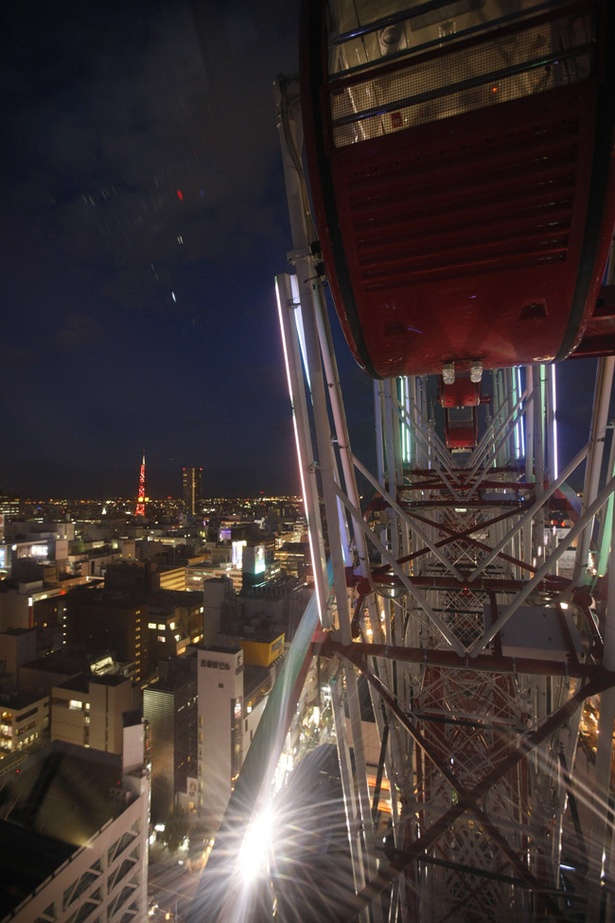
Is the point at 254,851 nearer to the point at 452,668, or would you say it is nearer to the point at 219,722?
the point at 452,668

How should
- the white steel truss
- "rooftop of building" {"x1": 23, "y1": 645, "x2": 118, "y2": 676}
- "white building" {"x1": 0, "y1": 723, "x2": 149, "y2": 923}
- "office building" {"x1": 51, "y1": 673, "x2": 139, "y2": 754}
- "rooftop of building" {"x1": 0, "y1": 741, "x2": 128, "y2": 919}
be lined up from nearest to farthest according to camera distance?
the white steel truss < "white building" {"x1": 0, "y1": 723, "x2": 149, "y2": 923} < "rooftop of building" {"x1": 0, "y1": 741, "x2": 128, "y2": 919} < "office building" {"x1": 51, "y1": 673, "x2": 139, "y2": 754} < "rooftop of building" {"x1": 23, "y1": 645, "x2": 118, "y2": 676}

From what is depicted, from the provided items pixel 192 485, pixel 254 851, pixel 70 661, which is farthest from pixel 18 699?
pixel 192 485

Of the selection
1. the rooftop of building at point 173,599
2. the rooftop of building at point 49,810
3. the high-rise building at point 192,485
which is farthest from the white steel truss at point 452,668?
the high-rise building at point 192,485

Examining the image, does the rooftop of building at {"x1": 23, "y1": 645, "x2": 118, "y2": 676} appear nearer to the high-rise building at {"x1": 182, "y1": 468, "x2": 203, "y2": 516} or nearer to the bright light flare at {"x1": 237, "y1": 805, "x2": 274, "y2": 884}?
the bright light flare at {"x1": 237, "y1": 805, "x2": 274, "y2": 884}

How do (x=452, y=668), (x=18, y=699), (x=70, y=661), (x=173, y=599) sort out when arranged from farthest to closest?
(x=173, y=599) → (x=70, y=661) → (x=18, y=699) → (x=452, y=668)

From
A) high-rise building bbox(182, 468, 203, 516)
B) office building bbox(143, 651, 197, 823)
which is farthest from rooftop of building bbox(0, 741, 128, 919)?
high-rise building bbox(182, 468, 203, 516)

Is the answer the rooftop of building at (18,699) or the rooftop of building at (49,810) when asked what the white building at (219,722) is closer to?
the rooftop of building at (18,699)

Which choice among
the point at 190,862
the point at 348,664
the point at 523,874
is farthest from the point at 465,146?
the point at 190,862

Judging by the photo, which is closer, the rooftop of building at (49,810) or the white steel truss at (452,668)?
the white steel truss at (452,668)
